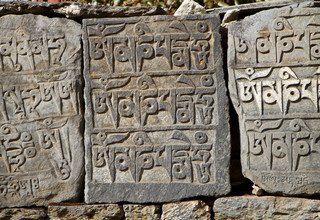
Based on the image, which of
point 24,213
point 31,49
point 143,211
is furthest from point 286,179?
point 31,49

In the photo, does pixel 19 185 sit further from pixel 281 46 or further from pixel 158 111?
pixel 281 46

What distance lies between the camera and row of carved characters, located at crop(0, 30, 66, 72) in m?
4.93

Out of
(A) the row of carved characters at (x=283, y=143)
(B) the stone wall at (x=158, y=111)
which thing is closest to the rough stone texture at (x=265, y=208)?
(B) the stone wall at (x=158, y=111)

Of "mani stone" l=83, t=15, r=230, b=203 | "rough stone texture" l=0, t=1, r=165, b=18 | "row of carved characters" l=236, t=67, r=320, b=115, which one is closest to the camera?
"row of carved characters" l=236, t=67, r=320, b=115

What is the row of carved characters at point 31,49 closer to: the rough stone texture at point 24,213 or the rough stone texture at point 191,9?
the rough stone texture at point 191,9

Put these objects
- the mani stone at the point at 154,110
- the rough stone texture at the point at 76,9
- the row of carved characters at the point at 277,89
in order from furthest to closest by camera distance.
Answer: the rough stone texture at the point at 76,9 → the mani stone at the point at 154,110 → the row of carved characters at the point at 277,89

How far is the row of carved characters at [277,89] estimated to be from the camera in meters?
4.61

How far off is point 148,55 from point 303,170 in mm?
1229

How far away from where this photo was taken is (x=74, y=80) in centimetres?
489

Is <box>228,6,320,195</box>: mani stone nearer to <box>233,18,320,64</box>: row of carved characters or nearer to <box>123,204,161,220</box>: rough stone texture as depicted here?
<box>233,18,320,64</box>: row of carved characters

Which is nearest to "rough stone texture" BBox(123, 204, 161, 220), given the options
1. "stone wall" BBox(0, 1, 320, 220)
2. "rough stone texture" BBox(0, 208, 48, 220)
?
"stone wall" BBox(0, 1, 320, 220)

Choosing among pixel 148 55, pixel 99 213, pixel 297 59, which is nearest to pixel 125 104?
pixel 148 55

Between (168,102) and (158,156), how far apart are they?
0.36m

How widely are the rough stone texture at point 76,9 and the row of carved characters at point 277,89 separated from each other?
770 mm
